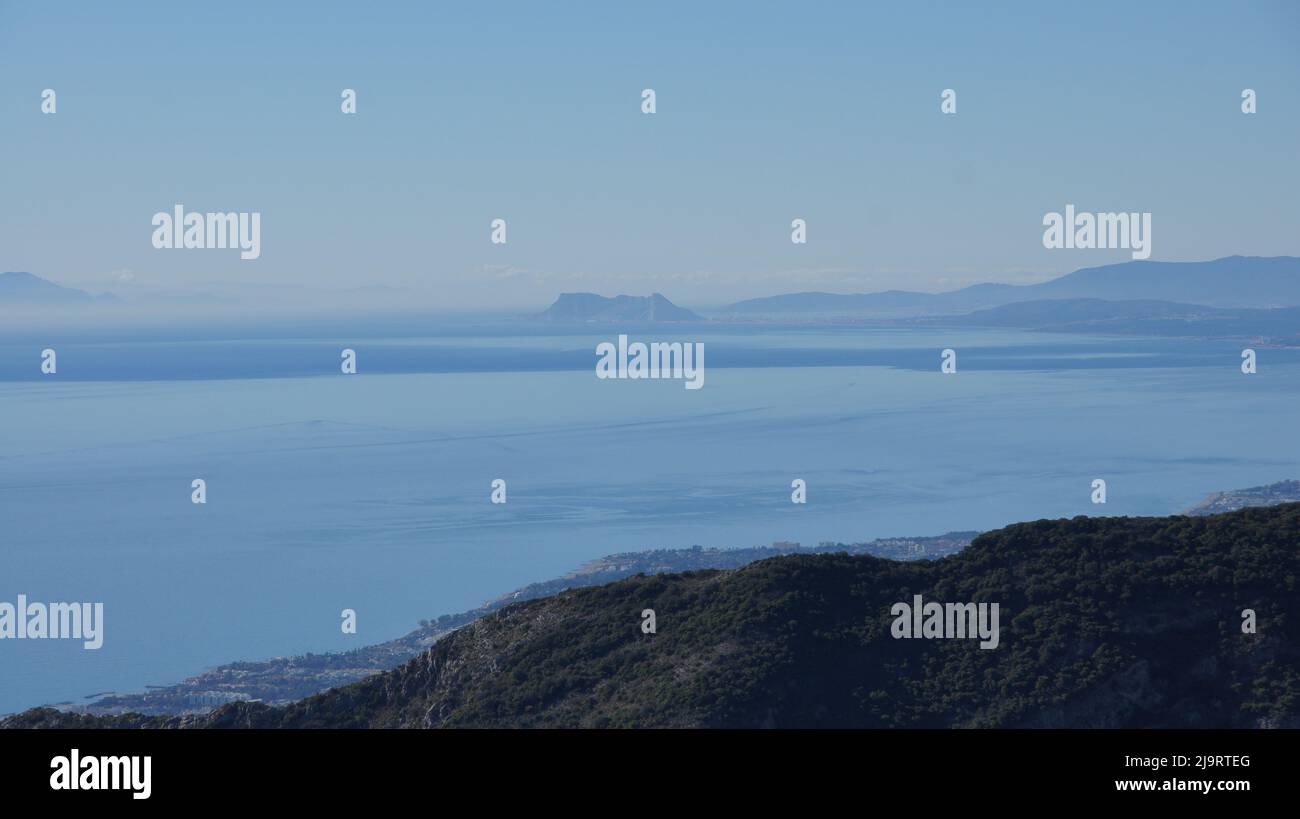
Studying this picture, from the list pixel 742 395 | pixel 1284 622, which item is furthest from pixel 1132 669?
pixel 742 395

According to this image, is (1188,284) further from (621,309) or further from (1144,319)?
(621,309)

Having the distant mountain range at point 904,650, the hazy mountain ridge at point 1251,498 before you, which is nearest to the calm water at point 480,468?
the hazy mountain ridge at point 1251,498

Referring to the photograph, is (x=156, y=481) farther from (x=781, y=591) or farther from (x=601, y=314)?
(x=601, y=314)

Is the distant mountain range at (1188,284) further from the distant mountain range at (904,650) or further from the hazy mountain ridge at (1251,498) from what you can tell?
the distant mountain range at (904,650)

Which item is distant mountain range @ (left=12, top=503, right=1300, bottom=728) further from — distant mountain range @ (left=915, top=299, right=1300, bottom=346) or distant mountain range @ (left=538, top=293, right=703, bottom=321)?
distant mountain range @ (left=538, top=293, right=703, bottom=321)

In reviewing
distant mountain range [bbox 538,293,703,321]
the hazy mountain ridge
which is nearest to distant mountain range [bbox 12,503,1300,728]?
the hazy mountain ridge
